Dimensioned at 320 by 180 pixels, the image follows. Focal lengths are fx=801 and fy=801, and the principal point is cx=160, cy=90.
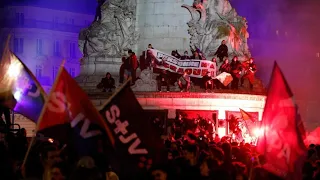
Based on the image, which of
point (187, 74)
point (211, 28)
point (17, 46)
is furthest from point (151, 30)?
point (17, 46)

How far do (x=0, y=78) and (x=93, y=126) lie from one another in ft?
11.9

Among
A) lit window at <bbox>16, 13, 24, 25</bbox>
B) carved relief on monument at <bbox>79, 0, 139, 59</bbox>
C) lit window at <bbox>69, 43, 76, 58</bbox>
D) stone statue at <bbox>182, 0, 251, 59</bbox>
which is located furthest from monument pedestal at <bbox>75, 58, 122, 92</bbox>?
lit window at <bbox>69, 43, 76, 58</bbox>

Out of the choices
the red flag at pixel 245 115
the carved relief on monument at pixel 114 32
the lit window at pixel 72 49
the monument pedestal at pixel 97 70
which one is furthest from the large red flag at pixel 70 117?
the lit window at pixel 72 49

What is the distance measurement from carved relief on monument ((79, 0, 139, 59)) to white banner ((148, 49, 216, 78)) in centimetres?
327

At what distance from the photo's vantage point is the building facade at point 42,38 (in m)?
76.1

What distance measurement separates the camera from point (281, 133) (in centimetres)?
1473

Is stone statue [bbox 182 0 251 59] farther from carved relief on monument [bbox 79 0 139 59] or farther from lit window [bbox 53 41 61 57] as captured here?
lit window [bbox 53 41 61 57]

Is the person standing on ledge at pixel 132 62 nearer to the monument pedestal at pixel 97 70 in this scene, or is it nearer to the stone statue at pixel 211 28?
the monument pedestal at pixel 97 70

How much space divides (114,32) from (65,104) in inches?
1049

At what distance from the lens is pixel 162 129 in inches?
1396

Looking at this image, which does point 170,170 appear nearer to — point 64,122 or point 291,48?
point 64,122

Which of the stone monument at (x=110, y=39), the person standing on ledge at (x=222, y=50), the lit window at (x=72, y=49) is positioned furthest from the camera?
the lit window at (x=72, y=49)

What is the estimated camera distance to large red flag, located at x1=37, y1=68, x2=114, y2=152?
572 inches

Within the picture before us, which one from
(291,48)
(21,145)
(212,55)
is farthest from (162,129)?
(291,48)
